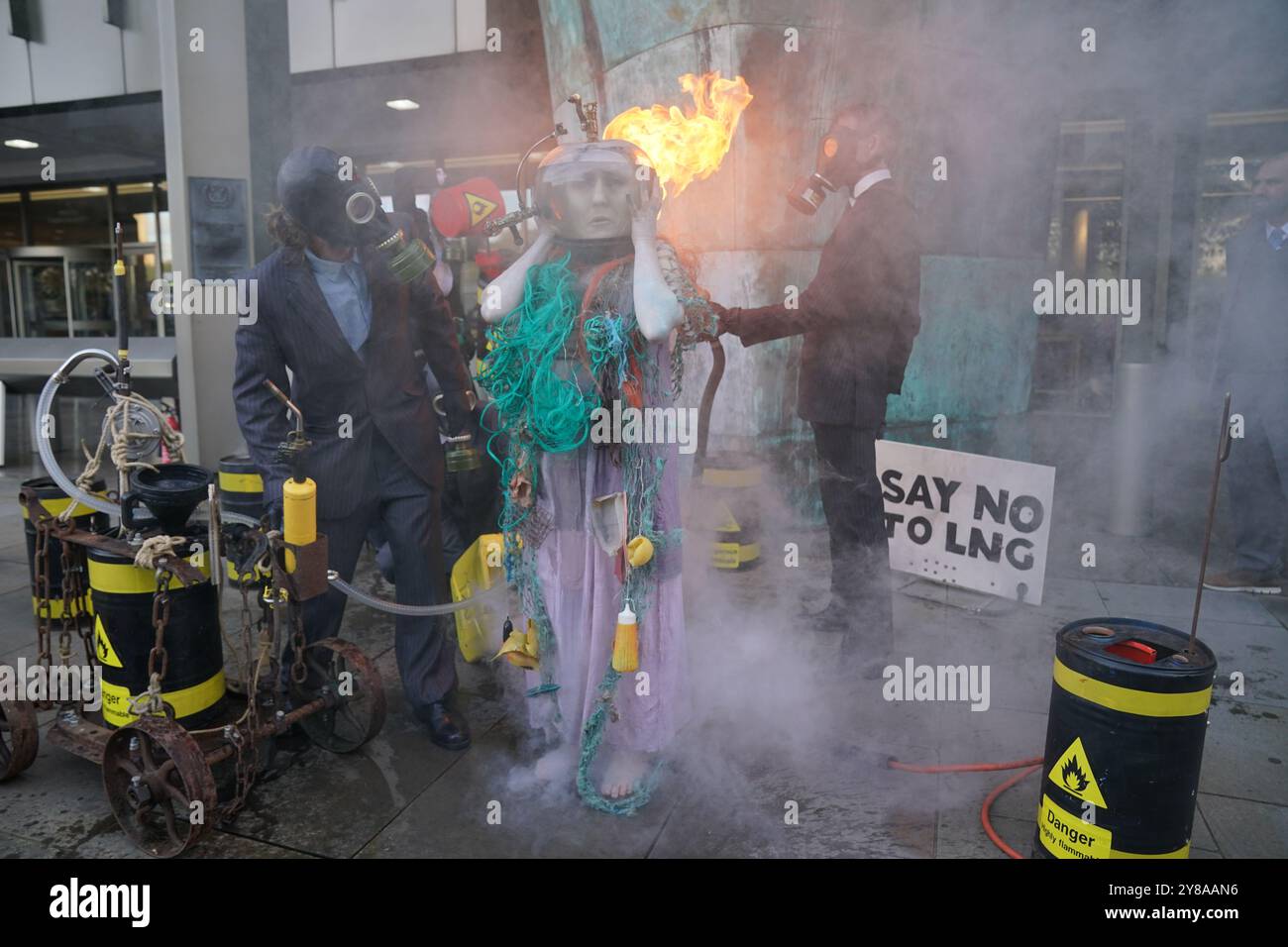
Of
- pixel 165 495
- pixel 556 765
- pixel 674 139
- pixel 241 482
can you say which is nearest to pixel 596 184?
pixel 674 139

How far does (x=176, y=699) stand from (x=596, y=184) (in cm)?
233

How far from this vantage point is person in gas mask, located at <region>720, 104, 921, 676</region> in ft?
12.8

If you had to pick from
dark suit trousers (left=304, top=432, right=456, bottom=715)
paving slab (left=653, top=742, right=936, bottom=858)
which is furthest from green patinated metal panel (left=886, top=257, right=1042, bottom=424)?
dark suit trousers (left=304, top=432, right=456, bottom=715)

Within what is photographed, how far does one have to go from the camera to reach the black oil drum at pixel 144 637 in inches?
121

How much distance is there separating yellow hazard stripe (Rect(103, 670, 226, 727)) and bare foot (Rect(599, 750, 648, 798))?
1.48 m

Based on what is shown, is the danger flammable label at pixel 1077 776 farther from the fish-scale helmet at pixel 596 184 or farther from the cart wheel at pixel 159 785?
the cart wheel at pixel 159 785

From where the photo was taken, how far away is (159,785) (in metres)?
2.79

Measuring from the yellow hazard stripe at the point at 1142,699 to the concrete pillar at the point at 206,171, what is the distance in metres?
6.78

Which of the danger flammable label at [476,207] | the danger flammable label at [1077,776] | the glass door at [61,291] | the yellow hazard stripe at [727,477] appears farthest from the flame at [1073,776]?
the glass door at [61,291]

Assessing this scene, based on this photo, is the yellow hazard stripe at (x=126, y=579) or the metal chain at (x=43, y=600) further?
the metal chain at (x=43, y=600)

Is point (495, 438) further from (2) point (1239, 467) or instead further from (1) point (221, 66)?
(1) point (221, 66)

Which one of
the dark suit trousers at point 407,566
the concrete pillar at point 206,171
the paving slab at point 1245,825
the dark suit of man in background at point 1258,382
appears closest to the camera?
the paving slab at point 1245,825

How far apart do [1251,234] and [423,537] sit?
5.08 meters
